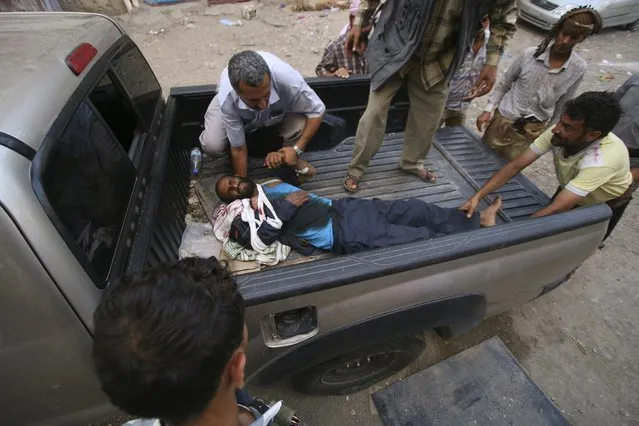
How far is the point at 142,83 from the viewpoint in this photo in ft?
7.08

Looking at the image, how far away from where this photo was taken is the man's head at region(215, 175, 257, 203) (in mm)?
2469

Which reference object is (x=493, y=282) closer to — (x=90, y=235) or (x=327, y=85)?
(x=90, y=235)

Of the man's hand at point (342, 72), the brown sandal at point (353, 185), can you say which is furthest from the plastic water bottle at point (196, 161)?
the man's hand at point (342, 72)

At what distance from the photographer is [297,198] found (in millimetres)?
2443

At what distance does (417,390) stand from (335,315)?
1.10 m

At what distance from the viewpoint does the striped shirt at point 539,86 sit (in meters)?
2.78

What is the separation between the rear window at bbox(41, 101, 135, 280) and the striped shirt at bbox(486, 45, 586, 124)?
9.84ft

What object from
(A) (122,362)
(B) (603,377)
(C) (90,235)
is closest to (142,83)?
(C) (90,235)

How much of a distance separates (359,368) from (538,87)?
2.57m

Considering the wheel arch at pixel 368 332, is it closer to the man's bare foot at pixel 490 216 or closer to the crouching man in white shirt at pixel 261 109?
the man's bare foot at pixel 490 216

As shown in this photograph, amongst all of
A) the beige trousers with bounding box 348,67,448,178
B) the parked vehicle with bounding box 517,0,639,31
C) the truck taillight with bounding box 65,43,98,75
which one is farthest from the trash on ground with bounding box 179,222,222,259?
the parked vehicle with bounding box 517,0,639,31

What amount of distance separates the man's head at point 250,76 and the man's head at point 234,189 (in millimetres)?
558

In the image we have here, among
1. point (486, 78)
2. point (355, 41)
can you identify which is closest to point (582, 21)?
point (486, 78)

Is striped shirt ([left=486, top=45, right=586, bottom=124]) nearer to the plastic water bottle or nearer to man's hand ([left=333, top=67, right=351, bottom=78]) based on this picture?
man's hand ([left=333, top=67, right=351, bottom=78])
